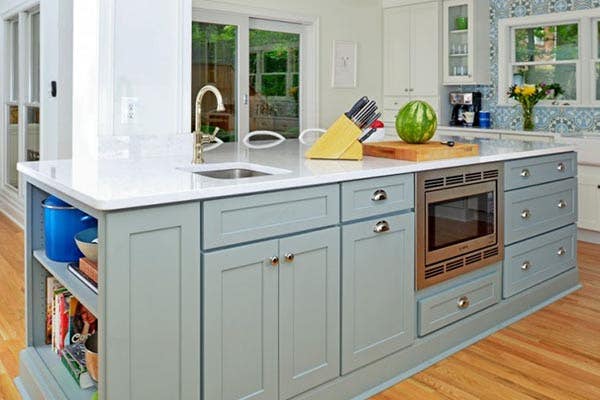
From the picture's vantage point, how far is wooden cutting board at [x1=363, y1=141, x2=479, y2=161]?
2625mm

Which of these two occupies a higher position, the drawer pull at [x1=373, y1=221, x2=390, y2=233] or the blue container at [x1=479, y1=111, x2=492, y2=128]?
the blue container at [x1=479, y1=111, x2=492, y2=128]

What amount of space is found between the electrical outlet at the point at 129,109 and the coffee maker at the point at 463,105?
444cm

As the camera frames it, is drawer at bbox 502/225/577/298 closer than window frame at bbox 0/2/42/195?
Yes

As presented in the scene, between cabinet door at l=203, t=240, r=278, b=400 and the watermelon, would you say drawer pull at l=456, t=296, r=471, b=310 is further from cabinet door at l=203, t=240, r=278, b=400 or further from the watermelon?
cabinet door at l=203, t=240, r=278, b=400

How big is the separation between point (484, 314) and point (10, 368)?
7.33 ft

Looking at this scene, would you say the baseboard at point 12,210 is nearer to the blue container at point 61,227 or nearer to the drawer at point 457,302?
the blue container at point 61,227

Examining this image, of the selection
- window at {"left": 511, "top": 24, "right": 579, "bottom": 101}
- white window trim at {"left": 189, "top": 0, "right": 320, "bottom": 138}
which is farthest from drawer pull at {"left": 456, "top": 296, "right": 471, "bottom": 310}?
window at {"left": 511, "top": 24, "right": 579, "bottom": 101}

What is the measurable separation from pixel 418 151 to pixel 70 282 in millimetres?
1503

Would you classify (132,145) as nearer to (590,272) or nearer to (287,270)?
(287,270)

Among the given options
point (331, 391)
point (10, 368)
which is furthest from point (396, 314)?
point (10, 368)

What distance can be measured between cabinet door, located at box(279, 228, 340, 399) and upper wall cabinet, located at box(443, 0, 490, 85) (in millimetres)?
4425

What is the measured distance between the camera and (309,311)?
7.00ft

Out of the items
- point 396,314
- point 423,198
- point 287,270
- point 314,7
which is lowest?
point 396,314

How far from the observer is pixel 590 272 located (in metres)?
4.16
